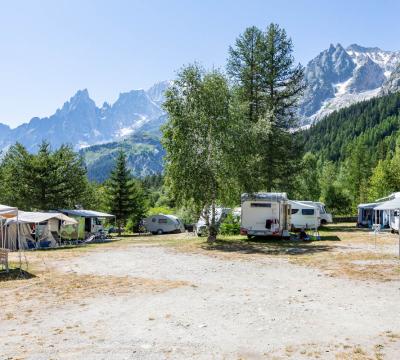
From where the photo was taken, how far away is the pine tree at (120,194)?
47469 mm

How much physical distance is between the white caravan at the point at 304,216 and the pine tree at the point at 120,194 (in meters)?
20.3

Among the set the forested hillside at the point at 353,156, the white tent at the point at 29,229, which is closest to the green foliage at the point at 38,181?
the white tent at the point at 29,229

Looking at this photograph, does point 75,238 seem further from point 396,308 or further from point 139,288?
point 396,308

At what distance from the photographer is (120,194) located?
47.8 m

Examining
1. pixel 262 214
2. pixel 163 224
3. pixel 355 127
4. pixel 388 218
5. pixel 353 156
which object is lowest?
pixel 163 224

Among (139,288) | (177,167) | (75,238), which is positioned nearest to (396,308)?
(139,288)

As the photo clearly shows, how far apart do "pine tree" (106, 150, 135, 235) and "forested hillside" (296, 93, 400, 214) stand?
18709mm

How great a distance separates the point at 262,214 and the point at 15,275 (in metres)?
15.2

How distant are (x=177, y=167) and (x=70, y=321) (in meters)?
16.1

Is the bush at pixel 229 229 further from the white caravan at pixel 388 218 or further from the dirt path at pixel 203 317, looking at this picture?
the dirt path at pixel 203 317

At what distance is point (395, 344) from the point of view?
Result: 6434 millimetres

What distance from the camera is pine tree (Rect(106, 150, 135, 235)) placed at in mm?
47469

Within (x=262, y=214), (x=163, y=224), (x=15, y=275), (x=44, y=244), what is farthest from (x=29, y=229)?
(x=163, y=224)

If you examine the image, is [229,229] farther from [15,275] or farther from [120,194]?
[120,194]
